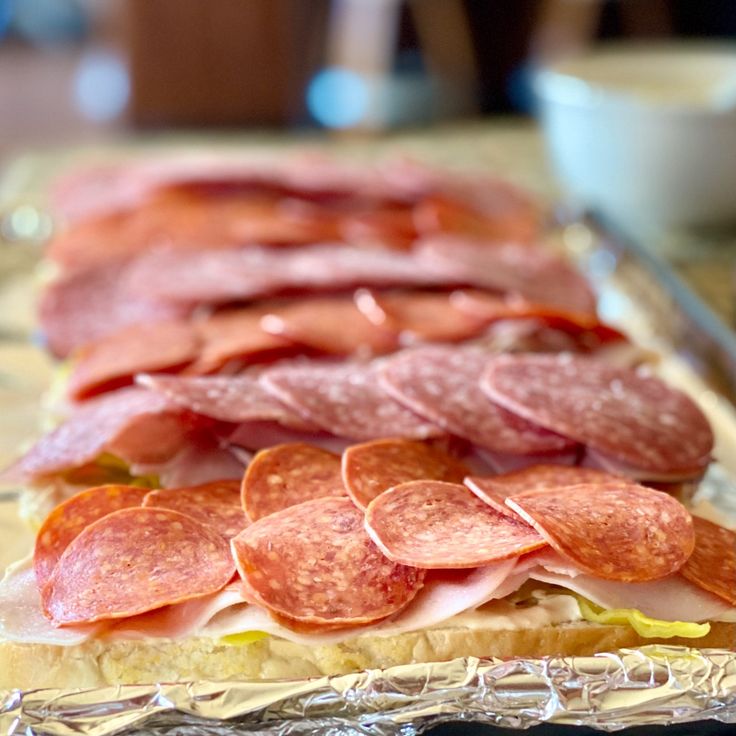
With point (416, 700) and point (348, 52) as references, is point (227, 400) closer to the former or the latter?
point (416, 700)

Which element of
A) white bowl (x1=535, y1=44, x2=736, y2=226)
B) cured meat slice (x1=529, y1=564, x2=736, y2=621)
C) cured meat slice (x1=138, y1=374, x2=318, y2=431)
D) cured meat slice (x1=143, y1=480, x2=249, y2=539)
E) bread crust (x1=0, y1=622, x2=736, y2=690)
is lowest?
bread crust (x1=0, y1=622, x2=736, y2=690)

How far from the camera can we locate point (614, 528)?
1036 millimetres

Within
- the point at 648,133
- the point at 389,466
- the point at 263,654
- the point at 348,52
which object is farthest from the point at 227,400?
the point at 348,52

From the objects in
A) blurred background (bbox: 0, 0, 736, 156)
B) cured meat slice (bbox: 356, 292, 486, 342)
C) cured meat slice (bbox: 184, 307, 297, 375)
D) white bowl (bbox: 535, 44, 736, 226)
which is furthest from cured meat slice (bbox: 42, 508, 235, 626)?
blurred background (bbox: 0, 0, 736, 156)

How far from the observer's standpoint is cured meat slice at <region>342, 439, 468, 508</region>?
1117 millimetres

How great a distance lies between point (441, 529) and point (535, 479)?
0.20 meters

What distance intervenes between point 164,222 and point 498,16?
12.0ft

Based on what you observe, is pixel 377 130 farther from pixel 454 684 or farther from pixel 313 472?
pixel 454 684

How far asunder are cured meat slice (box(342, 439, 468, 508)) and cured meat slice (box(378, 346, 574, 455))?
0.04 metres

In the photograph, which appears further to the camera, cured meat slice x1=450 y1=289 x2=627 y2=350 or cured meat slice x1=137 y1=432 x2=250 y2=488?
cured meat slice x1=450 y1=289 x2=627 y2=350

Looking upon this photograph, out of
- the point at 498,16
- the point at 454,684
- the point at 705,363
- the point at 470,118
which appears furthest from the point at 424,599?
the point at 498,16

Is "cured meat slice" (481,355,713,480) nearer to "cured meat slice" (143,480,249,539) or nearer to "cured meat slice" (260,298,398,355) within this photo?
"cured meat slice" (260,298,398,355)

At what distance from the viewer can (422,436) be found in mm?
1255

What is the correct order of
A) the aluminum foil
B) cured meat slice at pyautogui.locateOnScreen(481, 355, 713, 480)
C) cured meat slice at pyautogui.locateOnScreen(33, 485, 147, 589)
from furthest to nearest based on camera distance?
cured meat slice at pyautogui.locateOnScreen(481, 355, 713, 480) < cured meat slice at pyautogui.locateOnScreen(33, 485, 147, 589) < the aluminum foil
